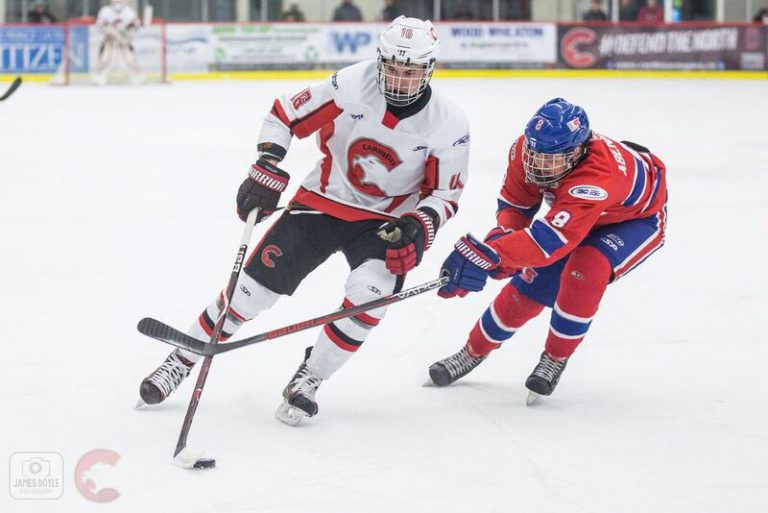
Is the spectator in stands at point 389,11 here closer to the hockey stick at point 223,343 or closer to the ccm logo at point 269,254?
the ccm logo at point 269,254

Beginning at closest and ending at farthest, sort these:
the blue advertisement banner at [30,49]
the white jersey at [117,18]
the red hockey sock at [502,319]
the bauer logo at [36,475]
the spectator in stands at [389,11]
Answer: the bauer logo at [36,475], the red hockey sock at [502,319], the white jersey at [117,18], the blue advertisement banner at [30,49], the spectator in stands at [389,11]

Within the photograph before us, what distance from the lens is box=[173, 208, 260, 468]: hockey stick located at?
8.86 feet

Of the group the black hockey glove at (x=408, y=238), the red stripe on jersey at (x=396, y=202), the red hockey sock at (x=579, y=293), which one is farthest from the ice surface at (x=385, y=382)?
the red stripe on jersey at (x=396, y=202)

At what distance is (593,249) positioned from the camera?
10.4ft

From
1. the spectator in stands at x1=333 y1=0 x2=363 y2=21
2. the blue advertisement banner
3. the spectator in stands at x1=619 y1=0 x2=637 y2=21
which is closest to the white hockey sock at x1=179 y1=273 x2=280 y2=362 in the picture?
the blue advertisement banner

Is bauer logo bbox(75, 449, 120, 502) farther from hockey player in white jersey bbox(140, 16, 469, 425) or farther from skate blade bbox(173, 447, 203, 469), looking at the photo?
hockey player in white jersey bbox(140, 16, 469, 425)

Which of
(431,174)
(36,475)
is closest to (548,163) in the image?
(431,174)

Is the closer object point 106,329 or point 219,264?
point 106,329

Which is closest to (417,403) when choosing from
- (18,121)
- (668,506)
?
(668,506)

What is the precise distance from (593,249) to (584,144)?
0.31 m

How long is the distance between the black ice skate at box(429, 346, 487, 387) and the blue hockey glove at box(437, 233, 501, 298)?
18.9 inches

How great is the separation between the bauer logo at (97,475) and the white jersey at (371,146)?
38.2 inches

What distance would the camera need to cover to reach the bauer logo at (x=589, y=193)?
9.87ft

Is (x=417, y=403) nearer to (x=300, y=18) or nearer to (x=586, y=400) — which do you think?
(x=586, y=400)
